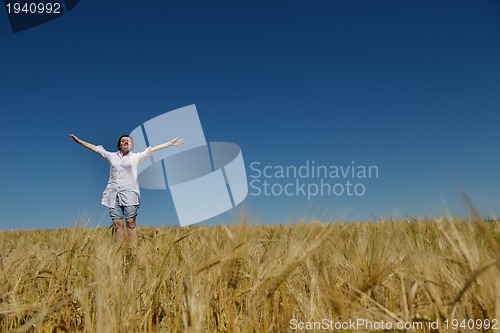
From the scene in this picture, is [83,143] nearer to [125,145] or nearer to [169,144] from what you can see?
[125,145]

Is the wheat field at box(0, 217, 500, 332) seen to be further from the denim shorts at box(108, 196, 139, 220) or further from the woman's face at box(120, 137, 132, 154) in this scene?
the woman's face at box(120, 137, 132, 154)

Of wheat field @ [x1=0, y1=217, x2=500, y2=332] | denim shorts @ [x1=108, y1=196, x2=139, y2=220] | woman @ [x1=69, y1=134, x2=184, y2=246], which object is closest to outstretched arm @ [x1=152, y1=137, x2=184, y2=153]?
woman @ [x1=69, y1=134, x2=184, y2=246]

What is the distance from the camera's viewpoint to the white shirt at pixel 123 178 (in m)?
6.02

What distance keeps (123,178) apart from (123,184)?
0.09m

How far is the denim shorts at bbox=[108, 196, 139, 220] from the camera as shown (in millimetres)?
5973

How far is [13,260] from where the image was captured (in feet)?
7.71

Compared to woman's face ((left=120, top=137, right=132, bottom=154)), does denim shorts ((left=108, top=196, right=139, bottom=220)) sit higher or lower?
lower

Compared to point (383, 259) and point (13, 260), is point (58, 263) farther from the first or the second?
point (383, 259)

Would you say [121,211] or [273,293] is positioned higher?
[121,211]

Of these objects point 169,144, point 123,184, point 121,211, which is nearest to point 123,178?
point 123,184

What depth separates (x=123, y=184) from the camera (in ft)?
19.7

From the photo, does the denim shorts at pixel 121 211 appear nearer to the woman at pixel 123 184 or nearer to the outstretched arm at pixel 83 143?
the woman at pixel 123 184

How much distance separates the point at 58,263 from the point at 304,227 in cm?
142

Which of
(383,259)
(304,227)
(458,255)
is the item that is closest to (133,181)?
(304,227)
